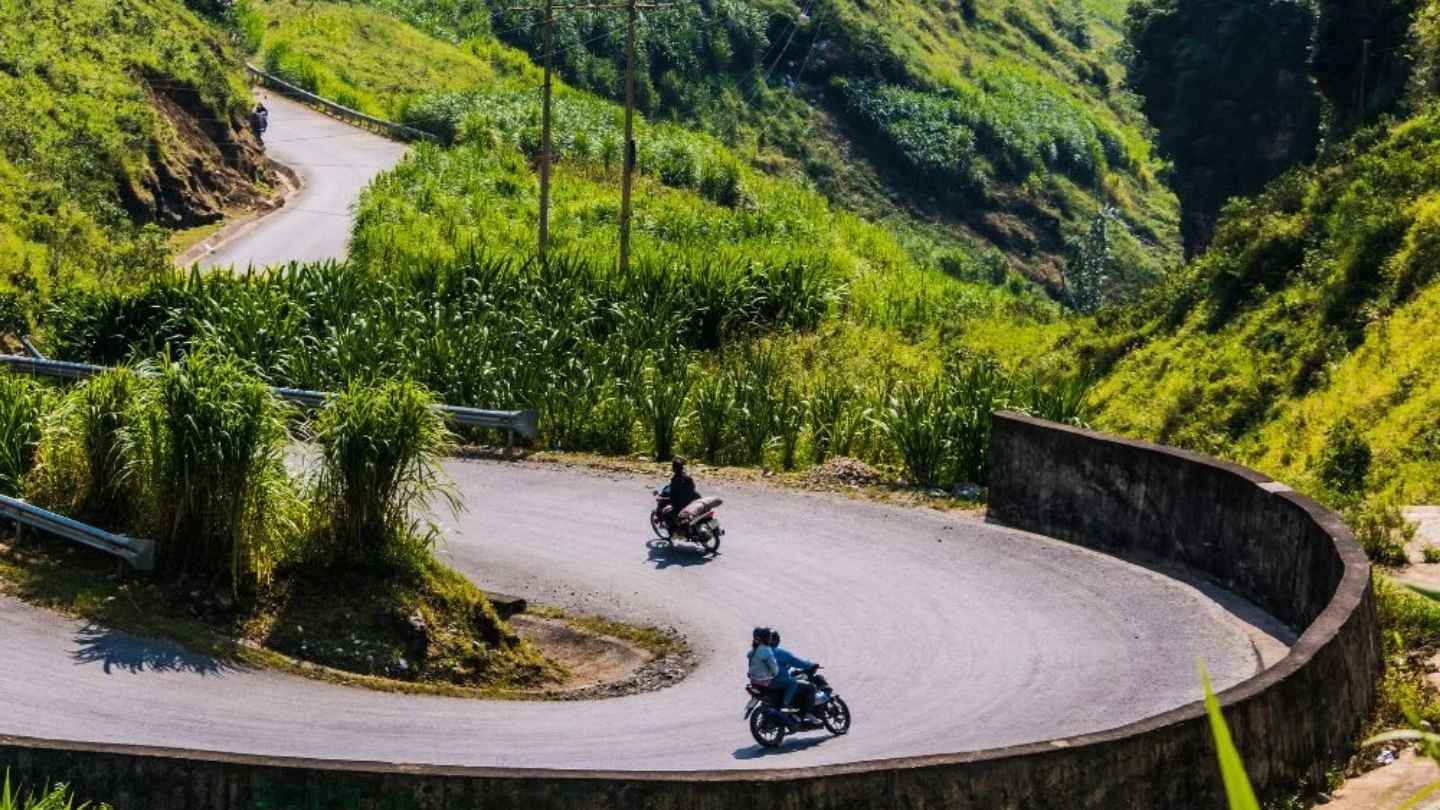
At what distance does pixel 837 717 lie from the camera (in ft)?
49.3

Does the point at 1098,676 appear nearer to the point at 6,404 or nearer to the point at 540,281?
the point at 6,404

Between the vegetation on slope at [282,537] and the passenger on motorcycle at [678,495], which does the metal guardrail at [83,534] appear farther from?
the passenger on motorcycle at [678,495]

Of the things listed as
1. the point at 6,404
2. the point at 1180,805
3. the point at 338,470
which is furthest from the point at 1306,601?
the point at 6,404

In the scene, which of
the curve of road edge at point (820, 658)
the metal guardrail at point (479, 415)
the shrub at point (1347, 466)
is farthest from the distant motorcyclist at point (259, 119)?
the shrub at point (1347, 466)

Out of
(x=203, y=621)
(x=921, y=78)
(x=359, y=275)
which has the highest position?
(x=921, y=78)

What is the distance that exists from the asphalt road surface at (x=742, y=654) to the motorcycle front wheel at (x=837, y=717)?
16cm

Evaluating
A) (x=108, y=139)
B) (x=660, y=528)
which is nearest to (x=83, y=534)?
(x=660, y=528)

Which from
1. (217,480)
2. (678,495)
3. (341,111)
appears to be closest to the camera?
(217,480)

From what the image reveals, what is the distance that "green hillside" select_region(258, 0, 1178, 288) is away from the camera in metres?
113

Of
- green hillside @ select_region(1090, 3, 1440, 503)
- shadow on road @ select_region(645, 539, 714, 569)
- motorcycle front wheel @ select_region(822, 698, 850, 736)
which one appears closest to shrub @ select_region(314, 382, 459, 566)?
shadow on road @ select_region(645, 539, 714, 569)

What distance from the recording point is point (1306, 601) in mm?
17172

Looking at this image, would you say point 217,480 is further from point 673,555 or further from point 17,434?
point 673,555

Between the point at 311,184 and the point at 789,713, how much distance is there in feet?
160

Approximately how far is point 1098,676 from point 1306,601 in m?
2.09
